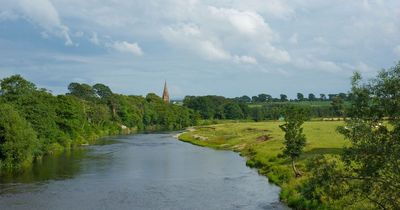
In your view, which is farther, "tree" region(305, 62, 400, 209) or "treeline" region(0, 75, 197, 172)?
"treeline" region(0, 75, 197, 172)

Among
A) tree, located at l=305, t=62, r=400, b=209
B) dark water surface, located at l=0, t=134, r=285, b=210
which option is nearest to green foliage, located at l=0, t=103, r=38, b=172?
dark water surface, located at l=0, t=134, r=285, b=210

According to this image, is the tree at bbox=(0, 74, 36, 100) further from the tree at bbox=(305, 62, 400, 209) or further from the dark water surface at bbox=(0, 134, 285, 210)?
the tree at bbox=(305, 62, 400, 209)

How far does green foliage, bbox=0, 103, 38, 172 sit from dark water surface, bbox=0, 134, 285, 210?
11.3 feet

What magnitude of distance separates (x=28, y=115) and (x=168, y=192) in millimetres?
46541

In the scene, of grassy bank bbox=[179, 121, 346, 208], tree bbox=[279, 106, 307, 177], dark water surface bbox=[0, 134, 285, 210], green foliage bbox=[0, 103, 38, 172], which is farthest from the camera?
green foliage bbox=[0, 103, 38, 172]

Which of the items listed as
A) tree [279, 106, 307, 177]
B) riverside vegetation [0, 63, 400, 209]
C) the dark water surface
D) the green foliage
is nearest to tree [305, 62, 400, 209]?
riverside vegetation [0, 63, 400, 209]

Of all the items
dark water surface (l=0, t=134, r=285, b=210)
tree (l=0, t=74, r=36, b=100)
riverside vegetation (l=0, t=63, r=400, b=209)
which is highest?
tree (l=0, t=74, r=36, b=100)

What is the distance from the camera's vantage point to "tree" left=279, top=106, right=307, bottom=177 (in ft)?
196

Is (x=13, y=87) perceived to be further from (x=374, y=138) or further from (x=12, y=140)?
(x=374, y=138)

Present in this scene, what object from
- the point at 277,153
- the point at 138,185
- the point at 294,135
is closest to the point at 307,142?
the point at 277,153

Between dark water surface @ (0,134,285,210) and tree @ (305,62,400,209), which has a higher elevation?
tree @ (305,62,400,209)

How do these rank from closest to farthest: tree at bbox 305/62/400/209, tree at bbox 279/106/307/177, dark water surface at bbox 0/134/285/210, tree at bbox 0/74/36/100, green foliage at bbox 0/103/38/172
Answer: tree at bbox 305/62/400/209
dark water surface at bbox 0/134/285/210
tree at bbox 279/106/307/177
green foliage at bbox 0/103/38/172
tree at bbox 0/74/36/100

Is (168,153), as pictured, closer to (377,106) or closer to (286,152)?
(286,152)

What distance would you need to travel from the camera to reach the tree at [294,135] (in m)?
59.7
